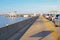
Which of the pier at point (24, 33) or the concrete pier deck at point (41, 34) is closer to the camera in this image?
the pier at point (24, 33)

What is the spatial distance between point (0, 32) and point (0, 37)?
0.32m

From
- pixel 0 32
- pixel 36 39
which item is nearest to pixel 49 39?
pixel 36 39

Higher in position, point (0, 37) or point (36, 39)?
point (0, 37)

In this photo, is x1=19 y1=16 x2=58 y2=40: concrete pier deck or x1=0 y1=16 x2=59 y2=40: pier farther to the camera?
x1=19 y1=16 x2=58 y2=40: concrete pier deck

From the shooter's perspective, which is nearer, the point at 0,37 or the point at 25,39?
the point at 0,37

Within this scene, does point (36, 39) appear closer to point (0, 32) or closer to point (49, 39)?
point (49, 39)

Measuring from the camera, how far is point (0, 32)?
1311 centimetres

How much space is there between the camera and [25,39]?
59.6 ft

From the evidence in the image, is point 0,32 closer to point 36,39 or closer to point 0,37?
point 0,37

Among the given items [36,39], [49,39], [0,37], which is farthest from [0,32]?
[49,39]

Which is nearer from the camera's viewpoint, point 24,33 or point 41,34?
point 41,34

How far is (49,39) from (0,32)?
6167mm

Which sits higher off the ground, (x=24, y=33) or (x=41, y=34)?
(x=41, y=34)

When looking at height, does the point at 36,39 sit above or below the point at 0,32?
below
